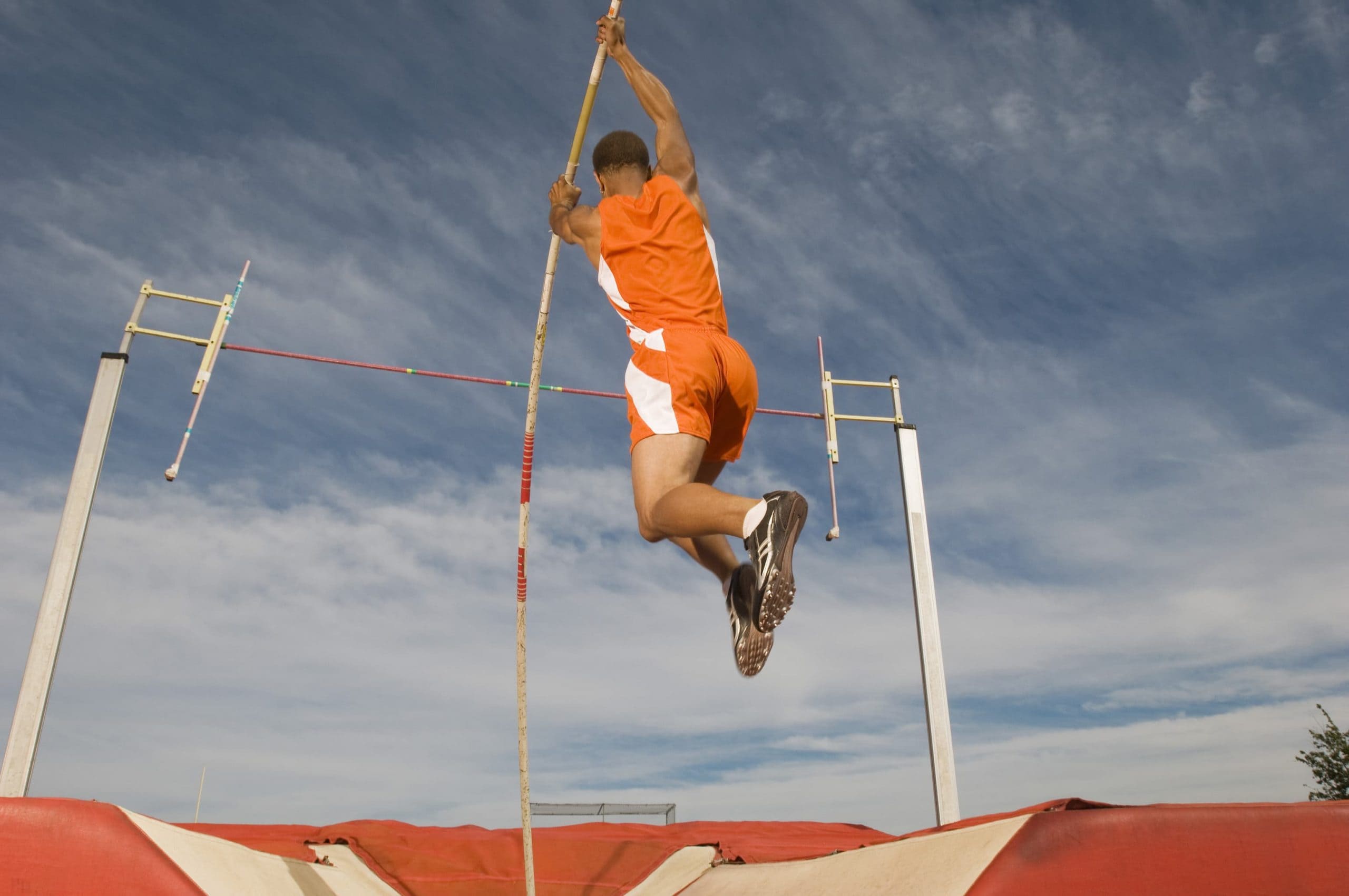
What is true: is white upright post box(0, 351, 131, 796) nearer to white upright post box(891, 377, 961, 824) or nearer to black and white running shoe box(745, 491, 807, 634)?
black and white running shoe box(745, 491, 807, 634)

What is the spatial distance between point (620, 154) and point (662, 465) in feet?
3.95

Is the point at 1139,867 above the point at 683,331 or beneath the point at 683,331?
beneath

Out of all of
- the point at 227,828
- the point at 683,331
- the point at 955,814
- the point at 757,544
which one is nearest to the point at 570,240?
the point at 683,331

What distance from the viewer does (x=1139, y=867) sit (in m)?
1.73

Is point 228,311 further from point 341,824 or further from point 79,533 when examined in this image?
point 341,824

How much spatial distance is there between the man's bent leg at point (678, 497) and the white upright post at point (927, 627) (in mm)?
2973

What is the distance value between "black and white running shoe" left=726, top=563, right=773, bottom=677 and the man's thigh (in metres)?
0.31

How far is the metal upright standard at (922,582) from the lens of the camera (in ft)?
15.7

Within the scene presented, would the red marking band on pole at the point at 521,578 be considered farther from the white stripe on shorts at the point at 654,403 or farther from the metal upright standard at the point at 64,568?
the metal upright standard at the point at 64,568

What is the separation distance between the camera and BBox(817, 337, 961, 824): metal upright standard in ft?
15.7

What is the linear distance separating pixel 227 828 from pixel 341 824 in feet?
1.24

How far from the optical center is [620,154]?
3074 mm

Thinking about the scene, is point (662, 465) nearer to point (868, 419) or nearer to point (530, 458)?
point (530, 458)

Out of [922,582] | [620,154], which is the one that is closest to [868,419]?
[922,582]
